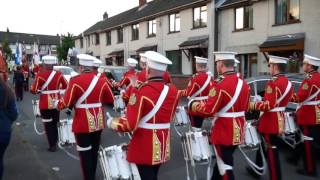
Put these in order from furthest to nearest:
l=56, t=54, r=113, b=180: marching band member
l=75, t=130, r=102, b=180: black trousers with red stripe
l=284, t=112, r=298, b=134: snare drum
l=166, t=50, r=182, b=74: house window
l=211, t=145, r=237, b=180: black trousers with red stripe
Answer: l=166, t=50, r=182, b=74: house window → l=284, t=112, r=298, b=134: snare drum → l=75, t=130, r=102, b=180: black trousers with red stripe → l=56, t=54, r=113, b=180: marching band member → l=211, t=145, r=237, b=180: black trousers with red stripe

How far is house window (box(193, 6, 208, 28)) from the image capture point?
24.2 metres

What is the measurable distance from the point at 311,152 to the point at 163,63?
354 cm

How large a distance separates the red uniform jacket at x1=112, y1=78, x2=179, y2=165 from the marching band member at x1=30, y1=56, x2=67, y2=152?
436 cm

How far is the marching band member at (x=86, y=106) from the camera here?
223 inches

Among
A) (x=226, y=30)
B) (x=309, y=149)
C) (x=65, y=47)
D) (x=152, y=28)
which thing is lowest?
(x=309, y=149)

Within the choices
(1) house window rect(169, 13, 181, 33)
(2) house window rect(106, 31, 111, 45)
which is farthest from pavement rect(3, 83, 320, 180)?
(2) house window rect(106, 31, 111, 45)

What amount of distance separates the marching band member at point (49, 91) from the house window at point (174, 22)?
64.3 ft

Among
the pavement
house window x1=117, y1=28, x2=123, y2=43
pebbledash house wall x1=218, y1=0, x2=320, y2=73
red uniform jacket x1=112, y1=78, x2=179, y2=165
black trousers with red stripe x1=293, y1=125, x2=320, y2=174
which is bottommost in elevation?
the pavement

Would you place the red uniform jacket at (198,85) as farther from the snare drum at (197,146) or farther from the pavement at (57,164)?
the snare drum at (197,146)

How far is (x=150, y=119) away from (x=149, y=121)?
3 cm

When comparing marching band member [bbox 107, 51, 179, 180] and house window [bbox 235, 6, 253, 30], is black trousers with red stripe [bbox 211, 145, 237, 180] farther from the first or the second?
house window [bbox 235, 6, 253, 30]

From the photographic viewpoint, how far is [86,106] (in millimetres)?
5820

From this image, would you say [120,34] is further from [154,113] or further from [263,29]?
[154,113]

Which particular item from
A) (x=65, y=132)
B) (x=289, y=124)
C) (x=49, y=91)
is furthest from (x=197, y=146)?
(x=49, y=91)
